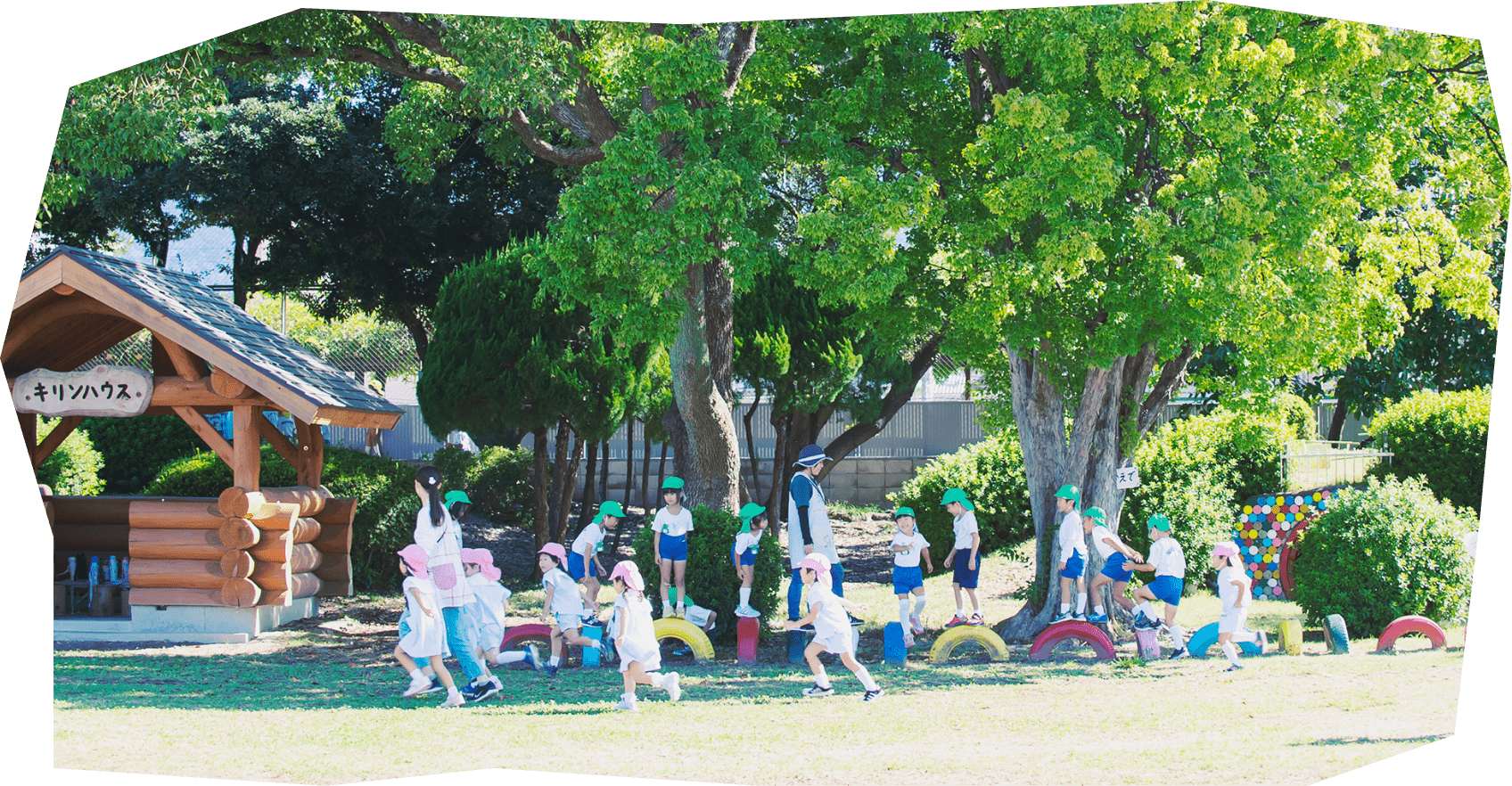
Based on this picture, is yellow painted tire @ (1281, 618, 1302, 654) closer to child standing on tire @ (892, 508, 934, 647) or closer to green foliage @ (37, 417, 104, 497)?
child standing on tire @ (892, 508, 934, 647)

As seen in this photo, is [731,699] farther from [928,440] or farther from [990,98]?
A: [928,440]

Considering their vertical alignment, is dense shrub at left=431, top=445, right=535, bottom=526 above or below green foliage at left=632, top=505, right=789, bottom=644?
above

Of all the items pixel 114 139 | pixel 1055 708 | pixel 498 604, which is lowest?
pixel 1055 708

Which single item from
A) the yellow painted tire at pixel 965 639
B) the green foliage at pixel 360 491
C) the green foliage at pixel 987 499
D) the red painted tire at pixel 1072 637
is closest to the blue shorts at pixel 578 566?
the yellow painted tire at pixel 965 639

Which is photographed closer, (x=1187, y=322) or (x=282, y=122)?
(x=1187, y=322)

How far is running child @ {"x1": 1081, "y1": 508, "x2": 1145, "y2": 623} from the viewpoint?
12.0 meters

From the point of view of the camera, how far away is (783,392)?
18094 mm

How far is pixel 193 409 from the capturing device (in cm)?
1270

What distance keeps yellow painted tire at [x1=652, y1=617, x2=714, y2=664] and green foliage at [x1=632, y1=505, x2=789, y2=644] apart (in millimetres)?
770

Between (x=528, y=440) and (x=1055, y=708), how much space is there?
21815 mm

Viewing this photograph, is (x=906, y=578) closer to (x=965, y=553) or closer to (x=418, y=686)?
(x=965, y=553)

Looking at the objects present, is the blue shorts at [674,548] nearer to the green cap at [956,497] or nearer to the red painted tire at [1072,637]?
the green cap at [956,497]

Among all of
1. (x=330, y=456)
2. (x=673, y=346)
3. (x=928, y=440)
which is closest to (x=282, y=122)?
(x=330, y=456)

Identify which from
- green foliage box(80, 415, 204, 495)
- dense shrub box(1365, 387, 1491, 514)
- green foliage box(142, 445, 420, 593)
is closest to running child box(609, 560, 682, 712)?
green foliage box(142, 445, 420, 593)
